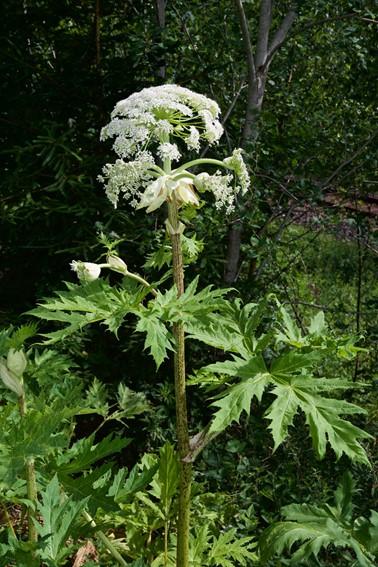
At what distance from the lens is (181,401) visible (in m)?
1.83

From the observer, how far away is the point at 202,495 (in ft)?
8.50

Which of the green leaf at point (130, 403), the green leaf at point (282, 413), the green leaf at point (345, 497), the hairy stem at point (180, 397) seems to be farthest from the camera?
the green leaf at point (130, 403)

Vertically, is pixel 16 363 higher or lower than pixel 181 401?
higher

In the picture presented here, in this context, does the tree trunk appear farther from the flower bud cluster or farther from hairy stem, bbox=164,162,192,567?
the flower bud cluster

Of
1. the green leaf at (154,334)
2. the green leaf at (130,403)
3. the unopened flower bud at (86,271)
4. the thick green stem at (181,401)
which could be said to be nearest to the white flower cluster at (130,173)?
the thick green stem at (181,401)

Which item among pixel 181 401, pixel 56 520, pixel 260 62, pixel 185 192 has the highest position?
pixel 260 62

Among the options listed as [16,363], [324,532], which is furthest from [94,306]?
[324,532]

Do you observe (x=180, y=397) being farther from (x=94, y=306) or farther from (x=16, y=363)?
(x=16, y=363)

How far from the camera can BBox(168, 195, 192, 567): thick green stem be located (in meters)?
1.75

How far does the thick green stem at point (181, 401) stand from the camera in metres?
1.75

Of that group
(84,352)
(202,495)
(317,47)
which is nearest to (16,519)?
(84,352)

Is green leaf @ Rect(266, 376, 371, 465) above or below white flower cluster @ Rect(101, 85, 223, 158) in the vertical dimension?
below

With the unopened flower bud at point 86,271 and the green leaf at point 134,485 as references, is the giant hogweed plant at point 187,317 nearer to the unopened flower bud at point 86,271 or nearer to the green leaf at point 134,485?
the unopened flower bud at point 86,271

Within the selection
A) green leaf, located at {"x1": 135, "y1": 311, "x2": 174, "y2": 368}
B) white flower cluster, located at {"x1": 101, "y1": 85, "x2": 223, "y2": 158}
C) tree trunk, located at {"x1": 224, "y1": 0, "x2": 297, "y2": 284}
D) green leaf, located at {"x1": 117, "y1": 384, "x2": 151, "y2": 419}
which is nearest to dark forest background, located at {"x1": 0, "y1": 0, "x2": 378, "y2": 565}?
tree trunk, located at {"x1": 224, "y1": 0, "x2": 297, "y2": 284}
